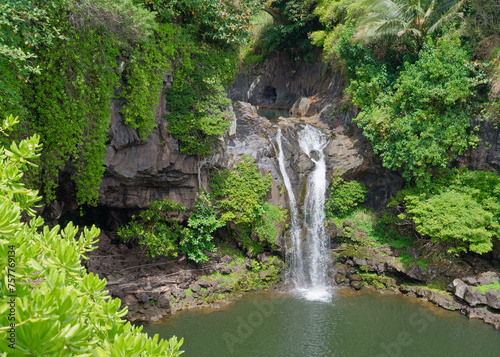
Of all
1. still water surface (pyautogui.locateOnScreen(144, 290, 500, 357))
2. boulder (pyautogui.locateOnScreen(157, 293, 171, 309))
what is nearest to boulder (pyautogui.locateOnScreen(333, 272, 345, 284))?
still water surface (pyautogui.locateOnScreen(144, 290, 500, 357))

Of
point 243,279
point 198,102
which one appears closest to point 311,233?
point 243,279

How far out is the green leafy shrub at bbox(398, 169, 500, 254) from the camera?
1127cm

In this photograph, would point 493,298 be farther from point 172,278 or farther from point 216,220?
point 172,278

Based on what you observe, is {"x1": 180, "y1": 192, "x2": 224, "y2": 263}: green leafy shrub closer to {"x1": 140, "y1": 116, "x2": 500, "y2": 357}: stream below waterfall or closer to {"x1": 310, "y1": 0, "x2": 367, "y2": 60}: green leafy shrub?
{"x1": 140, "y1": 116, "x2": 500, "y2": 357}: stream below waterfall

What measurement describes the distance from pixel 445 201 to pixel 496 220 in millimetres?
1561

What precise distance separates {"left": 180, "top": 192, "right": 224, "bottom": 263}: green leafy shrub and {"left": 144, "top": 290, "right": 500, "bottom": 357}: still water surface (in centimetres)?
217

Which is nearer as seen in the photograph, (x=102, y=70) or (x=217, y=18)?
(x=102, y=70)

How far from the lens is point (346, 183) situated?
14.9 metres

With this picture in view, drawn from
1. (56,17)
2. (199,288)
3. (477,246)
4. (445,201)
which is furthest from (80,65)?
(477,246)

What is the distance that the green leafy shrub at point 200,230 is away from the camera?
12.5m

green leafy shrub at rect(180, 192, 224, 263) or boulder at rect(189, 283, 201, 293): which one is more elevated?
green leafy shrub at rect(180, 192, 224, 263)

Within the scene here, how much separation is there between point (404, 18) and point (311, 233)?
30.5 ft

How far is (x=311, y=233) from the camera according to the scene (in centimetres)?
1441

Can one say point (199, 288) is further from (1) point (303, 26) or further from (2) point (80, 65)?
(1) point (303, 26)
